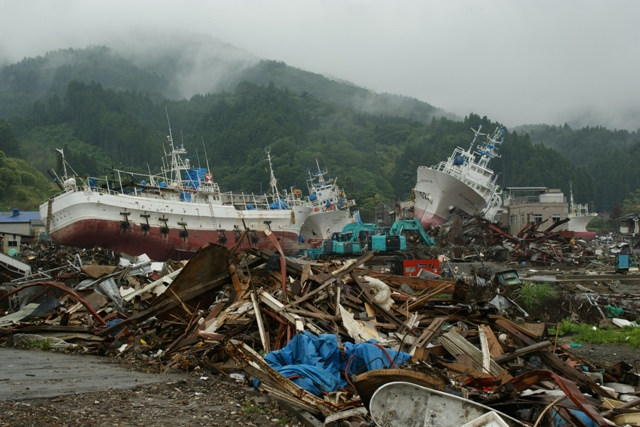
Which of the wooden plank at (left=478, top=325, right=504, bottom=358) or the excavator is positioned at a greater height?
the wooden plank at (left=478, top=325, right=504, bottom=358)

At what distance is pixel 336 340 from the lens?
23.2 ft

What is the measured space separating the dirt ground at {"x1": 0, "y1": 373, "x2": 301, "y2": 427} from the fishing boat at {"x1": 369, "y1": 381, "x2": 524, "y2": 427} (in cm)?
88

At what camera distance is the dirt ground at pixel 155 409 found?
205 inches

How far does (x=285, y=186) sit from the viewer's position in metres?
107

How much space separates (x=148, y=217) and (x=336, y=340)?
33405mm

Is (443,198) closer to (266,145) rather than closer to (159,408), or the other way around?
(159,408)

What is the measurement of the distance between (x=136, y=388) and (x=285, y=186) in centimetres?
10114

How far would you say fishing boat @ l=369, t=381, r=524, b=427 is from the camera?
505 centimetres

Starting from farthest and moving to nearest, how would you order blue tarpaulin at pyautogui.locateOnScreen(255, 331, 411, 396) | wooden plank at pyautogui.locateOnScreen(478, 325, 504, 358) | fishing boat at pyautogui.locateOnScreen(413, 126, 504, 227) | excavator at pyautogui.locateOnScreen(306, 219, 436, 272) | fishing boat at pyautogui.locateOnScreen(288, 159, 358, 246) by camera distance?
1. fishing boat at pyautogui.locateOnScreen(288, 159, 358, 246)
2. fishing boat at pyautogui.locateOnScreen(413, 126, 504, 227)
3. excavator at pyautogui.locateOnScreen(306, 219, 436, 272)
4. wooden plank at pyautogui.locateOnScreen(478, 325, 504, 358)
5. blue tarpaulin at pyautogui.locateOnScreen(255, 331, 411, 396)

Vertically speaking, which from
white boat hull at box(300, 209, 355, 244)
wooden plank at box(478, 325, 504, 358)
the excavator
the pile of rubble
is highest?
the pile of rubble

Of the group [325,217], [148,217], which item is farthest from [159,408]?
[325,217]

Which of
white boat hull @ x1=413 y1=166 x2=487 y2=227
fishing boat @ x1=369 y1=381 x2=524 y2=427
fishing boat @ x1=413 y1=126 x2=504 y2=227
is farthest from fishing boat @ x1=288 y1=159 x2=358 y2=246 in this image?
fishing boat @ x1=369 y1=381 x2=524 y2=427

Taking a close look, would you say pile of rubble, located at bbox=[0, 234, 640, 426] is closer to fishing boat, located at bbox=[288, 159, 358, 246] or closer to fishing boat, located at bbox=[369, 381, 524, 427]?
fishing boat, located at bbox=[369, 381, 524, 427]

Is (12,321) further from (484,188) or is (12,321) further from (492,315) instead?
(484,188)
